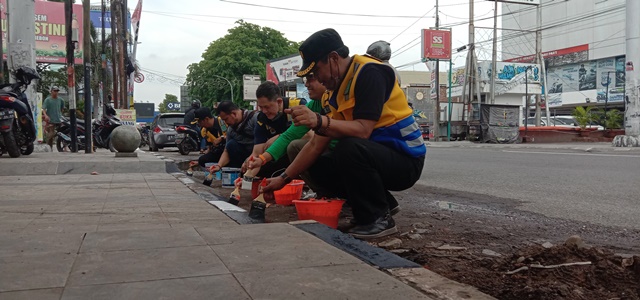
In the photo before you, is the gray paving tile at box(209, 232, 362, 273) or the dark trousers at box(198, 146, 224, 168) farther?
the dark trousers at box(198, 146, 224, 168)

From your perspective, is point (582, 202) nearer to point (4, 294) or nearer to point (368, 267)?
point (368, 267)

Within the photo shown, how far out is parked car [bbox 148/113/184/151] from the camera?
53.6 feet

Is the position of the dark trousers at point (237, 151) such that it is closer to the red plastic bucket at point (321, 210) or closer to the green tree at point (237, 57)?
the red plastic bucket at point (321, 210)

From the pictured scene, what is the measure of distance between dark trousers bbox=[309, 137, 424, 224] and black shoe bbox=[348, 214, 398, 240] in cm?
3

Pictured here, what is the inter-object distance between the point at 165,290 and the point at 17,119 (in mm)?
8124

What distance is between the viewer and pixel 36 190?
5.45 meters

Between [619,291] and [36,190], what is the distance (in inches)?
207

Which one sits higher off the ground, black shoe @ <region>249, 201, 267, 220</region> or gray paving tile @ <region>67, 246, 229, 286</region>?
black shoe @ <region>249, 201, 267, 220</region>

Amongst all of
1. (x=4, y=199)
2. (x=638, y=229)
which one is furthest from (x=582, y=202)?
(x=4, y=199)

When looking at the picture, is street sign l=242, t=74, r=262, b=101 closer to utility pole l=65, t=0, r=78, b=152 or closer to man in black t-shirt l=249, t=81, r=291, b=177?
utility pole l=65, t=0, r=78, b=152

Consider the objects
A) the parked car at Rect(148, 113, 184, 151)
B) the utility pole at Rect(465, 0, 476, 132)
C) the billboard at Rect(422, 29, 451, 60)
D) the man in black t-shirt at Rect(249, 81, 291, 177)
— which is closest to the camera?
the man in black t-shirt at Rect(249, 81, 291, 177)

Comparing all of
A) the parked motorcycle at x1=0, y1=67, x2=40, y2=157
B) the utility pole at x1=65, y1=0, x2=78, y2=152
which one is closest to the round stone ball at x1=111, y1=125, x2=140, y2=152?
the parked motorcycle at x1=0, y1=67, x2=40, y2=157

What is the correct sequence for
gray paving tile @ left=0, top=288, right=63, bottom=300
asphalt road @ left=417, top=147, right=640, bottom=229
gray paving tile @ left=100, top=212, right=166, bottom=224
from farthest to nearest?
1. asphalt road @ left=417, top=147, right=640, bottom=229
2. gray paving tile @ left=100, top=212, right=166, bottom=224
3. gray paving tile @ left=0, top=288, right=63, bottom=300

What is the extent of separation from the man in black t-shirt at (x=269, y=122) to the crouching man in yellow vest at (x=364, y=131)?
148 cm
